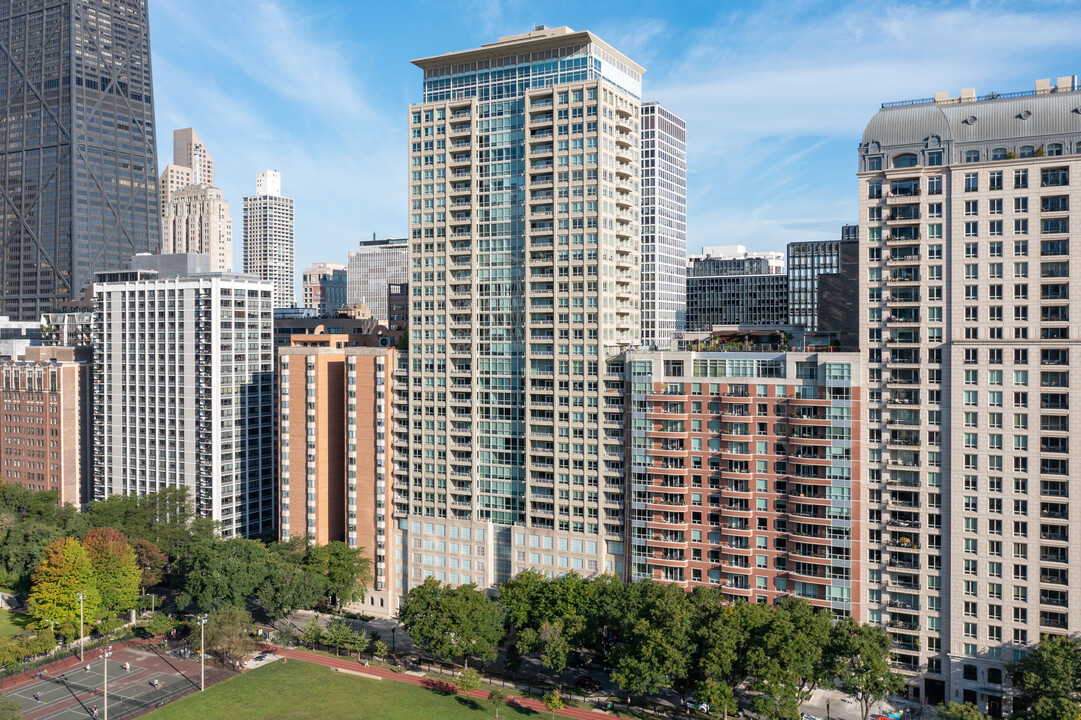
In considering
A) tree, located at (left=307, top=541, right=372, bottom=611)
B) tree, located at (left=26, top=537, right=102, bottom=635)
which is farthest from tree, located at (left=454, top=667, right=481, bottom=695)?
tree, located at (left=26, top=537, right=102, bottom=635)

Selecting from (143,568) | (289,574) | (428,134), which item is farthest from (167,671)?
(428,134)

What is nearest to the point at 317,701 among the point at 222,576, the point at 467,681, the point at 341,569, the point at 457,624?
the point at 467,681

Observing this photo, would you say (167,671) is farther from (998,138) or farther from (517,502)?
(998,138)

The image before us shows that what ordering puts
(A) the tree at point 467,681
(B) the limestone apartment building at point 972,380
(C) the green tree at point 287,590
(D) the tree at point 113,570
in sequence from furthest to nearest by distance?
(D) the tree at point 113,570 → (C) the green tree at point 287,590 → (A) the tree at point 467,681 → (B) the limestone apartment building at point 972,380

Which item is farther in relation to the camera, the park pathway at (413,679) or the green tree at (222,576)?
the green tree at (222,576)

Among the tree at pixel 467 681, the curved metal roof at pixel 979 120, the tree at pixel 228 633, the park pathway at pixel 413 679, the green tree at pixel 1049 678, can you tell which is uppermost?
the curved metal roof at pixel 979 120

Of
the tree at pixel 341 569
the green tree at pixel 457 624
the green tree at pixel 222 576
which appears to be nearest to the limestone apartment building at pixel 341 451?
the tree at pixel 341 569

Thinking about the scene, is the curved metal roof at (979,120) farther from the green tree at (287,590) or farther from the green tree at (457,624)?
the green tree at (287,590)
